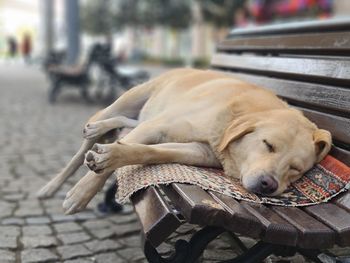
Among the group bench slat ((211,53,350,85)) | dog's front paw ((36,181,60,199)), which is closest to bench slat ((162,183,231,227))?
bench slat ((211,53,350,85))

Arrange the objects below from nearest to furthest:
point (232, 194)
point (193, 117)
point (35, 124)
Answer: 1. point (232, 194)
2. point (193, 117)
3. point (35, 124)

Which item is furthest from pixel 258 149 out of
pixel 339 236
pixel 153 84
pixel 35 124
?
pixel 35 124

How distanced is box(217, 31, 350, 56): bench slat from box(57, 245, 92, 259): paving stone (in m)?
1.96

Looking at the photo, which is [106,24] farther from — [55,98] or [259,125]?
[259,125]

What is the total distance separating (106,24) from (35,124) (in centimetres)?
3751

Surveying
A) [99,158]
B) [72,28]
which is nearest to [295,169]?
[99,158]

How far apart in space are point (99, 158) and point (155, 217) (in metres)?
0.46

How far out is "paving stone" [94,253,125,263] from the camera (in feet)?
11.3

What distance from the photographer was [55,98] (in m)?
13.0

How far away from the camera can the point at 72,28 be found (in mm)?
16078

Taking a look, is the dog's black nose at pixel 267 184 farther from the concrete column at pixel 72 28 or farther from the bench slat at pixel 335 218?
the concrete column at pixel 72 28

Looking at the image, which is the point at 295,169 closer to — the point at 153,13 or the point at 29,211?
the point at 29,211

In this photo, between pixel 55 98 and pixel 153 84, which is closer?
pixel 153 84

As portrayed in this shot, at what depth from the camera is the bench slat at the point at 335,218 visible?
227 cm
